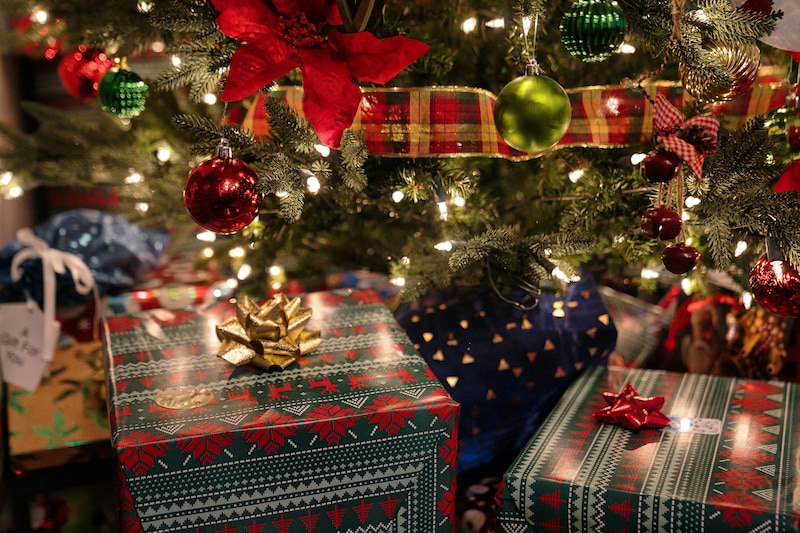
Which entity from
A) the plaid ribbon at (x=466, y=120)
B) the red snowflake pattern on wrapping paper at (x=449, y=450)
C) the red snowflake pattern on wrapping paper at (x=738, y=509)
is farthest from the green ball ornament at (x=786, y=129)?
the red snowflake pattern on wrapping paper at (x=449, y=450)

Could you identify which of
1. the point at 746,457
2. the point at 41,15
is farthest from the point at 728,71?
the point at 41,15

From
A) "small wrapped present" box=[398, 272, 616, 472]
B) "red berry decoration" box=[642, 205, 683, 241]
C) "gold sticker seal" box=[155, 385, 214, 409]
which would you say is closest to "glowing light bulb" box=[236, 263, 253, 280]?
"small wrapped present" box=[398, 272, 616, 472]

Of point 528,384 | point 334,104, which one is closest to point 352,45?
point 334,104

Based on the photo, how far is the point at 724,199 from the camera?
0.88 meters

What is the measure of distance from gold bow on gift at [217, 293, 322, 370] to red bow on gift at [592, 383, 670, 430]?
35 centimetres

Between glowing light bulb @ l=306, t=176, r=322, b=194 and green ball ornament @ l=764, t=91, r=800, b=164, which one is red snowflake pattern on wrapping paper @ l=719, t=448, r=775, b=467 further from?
glowing light bulb @ l=306, t=176, r=322, b=194

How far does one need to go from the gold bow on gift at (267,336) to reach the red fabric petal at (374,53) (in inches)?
11.8

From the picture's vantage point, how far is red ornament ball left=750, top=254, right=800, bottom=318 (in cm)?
78

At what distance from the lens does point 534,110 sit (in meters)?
0.77

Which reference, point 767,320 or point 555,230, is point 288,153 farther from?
point 767,320

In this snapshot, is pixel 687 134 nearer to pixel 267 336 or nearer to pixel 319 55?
pixel 319 55

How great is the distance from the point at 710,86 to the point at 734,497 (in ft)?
1.35

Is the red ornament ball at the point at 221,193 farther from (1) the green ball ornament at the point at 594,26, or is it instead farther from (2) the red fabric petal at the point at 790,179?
(2) the red fabric petal at the point at 790,179

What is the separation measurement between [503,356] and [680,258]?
0.31m
